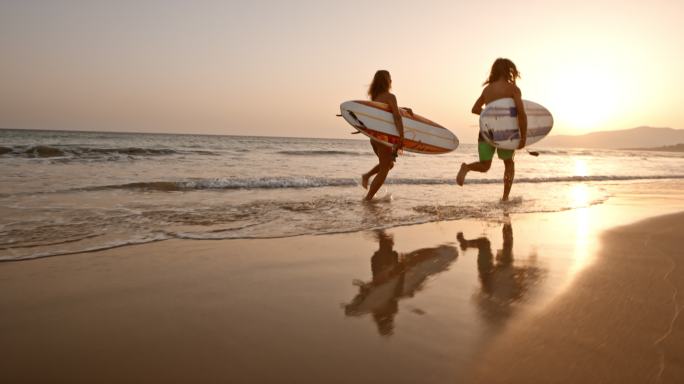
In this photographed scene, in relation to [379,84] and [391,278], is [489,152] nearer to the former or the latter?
[379,84]

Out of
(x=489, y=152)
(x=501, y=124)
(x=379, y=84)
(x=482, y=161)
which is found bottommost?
(x=482, y=161)

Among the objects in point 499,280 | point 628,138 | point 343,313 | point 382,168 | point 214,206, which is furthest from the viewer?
point 628,138

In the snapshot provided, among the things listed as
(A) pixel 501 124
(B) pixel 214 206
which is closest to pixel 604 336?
(B) pixel 214 206

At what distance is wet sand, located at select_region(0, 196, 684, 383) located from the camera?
161cm

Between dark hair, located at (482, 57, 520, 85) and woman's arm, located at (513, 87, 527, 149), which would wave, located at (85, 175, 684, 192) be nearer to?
woman's arm, located at (513, 87, 527, 149)

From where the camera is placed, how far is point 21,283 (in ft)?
8.43

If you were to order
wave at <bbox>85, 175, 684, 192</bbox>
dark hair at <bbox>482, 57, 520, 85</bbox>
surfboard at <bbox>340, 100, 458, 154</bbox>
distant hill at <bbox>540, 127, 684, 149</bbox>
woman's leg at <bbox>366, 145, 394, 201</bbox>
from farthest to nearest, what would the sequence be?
distant hill at <bbox>540, 127, 684, 149</bbox>
wave at <bbox>85, 175, 684, 192</bbox>
surfboard at <bbox>340, 100, 458, 154</bbox>
woman's leg at <bbox>366, 145, 394, 201</bbox>
dark hair at <bbox>482, 57, 520, 85</bbox>

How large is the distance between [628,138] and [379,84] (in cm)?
17311

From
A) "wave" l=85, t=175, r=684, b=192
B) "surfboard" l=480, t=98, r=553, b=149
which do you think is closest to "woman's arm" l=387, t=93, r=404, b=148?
"surfboard" l=480, t=98, r=553, b=149

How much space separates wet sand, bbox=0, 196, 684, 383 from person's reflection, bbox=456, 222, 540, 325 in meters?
0.01

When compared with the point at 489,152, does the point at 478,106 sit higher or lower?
higher

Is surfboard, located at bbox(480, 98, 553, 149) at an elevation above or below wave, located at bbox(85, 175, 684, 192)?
above

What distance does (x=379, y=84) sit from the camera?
21.8ft

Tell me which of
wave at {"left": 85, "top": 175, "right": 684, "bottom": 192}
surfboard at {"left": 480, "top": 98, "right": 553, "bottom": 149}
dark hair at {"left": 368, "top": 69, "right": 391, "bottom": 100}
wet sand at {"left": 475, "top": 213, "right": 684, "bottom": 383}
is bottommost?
wet sand at {"left": 475, "top": 213, "right": 684, "bottom": 383}
